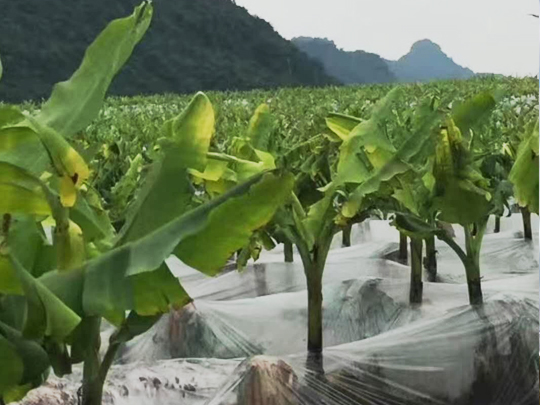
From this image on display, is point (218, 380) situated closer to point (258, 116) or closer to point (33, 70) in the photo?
point (258, 116)

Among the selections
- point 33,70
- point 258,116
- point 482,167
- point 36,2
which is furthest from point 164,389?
point 36,2

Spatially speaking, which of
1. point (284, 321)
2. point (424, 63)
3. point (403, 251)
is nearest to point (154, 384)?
point (284, 321)

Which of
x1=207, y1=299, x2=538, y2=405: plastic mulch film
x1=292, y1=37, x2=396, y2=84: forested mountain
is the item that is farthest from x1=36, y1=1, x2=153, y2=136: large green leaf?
x1=292, y1=37, x2=396, y2=84: forested mountain

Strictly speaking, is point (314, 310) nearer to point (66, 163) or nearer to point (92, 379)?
point (92, 379)

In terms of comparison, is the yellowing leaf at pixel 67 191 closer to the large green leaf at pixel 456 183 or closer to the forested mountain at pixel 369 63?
the large green leaf at pixel 456 183

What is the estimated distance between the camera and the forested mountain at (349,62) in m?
29.7

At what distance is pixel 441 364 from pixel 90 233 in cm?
74

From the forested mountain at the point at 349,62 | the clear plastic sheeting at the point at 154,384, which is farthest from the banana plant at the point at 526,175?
the forested mountain at the point at 349,62

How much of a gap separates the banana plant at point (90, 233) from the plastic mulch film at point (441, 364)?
49 centimetres

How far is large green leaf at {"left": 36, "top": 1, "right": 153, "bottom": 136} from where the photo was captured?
94 cm

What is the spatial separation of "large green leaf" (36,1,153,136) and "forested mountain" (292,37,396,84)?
28250mm

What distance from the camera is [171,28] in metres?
23.8

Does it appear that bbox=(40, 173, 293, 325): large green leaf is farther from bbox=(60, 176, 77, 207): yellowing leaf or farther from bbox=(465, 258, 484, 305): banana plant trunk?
bbox=(465, 258, 484, 305): banana plant trunk

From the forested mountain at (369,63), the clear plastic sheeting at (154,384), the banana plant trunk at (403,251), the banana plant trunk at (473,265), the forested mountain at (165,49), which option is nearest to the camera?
the clear plastic sheeting at (154,384)
